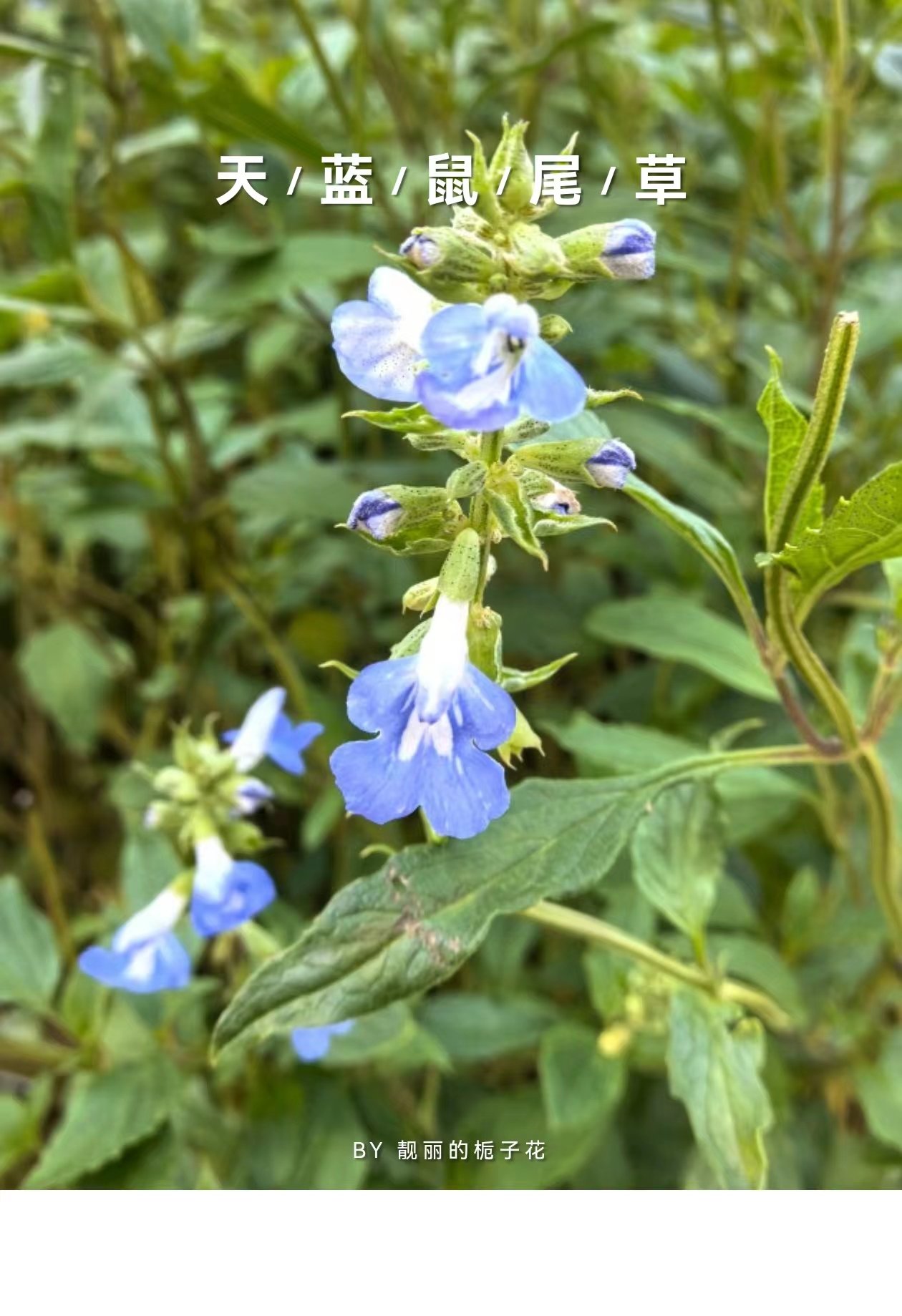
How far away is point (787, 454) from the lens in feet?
1.96

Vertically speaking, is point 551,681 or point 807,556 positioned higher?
point 807,556

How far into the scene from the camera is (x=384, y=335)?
21.4 inches

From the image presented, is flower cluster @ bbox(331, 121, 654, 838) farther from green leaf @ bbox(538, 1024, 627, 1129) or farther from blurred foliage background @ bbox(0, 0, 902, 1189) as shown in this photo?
green leaf @ bbox(538, 1024, 627, 1129)

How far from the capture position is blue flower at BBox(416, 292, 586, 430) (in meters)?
0.46

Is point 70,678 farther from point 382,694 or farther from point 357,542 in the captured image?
point 382,694

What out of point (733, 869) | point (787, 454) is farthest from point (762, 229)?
point (787, 454)

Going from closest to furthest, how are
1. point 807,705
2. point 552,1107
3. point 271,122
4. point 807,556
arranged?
point 807,556 < point 552,1107 < point 271,122 < point 807,705

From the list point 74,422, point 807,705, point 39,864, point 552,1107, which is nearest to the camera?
point 552,1107

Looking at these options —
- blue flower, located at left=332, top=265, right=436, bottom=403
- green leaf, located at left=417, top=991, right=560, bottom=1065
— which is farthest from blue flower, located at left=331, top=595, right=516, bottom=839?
green leaf, located at left=417, top=991, right=560, bottom=1065

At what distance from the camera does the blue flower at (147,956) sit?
80cm

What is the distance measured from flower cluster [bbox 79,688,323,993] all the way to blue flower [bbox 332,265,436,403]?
0.99 feet

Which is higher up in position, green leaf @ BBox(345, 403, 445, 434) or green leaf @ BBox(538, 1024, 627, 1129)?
green leaf @ BBox(345, 403, 445, 434)

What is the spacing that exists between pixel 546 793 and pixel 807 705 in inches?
23.6

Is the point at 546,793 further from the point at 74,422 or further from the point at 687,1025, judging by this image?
the point at 74,422
